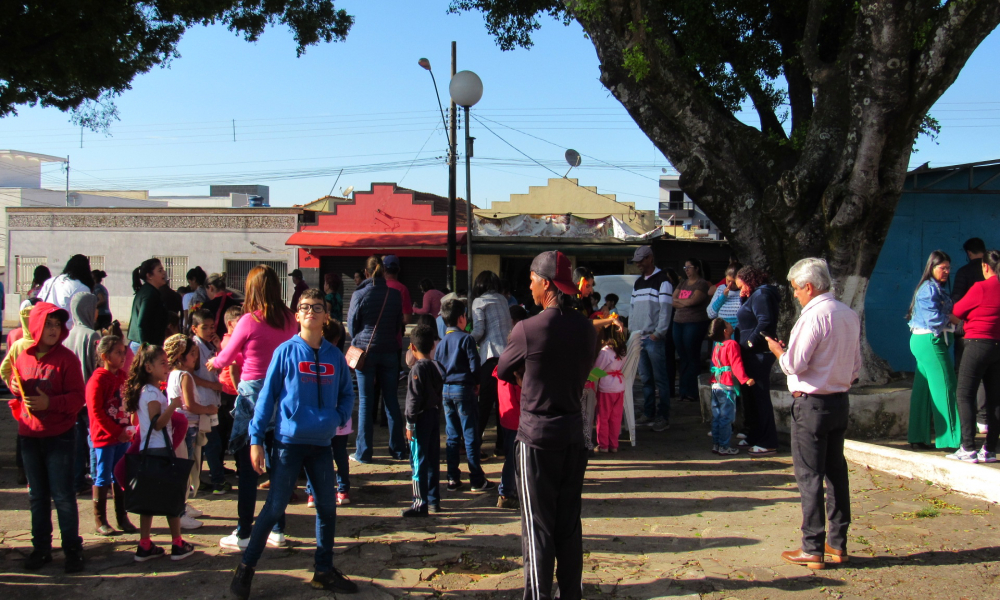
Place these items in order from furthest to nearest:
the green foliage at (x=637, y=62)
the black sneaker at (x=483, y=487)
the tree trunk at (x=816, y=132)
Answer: the green foliage at (x=637, y=62), the tree trunk at (x=816, y=132), the black sneaker at (x=483, y=487)

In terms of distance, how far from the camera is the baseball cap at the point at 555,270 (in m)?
3.69

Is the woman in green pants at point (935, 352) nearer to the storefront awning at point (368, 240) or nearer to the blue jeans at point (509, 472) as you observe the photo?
the blue jeans at point (509, 472)

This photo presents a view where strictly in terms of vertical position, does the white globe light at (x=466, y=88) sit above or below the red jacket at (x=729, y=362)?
above

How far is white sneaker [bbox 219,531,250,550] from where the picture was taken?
14.8 feet

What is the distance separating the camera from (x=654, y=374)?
7.98 meters

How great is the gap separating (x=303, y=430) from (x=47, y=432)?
1.63 meters

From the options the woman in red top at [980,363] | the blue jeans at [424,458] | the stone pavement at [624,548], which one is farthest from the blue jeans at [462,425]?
the woman in red top at [980,363]

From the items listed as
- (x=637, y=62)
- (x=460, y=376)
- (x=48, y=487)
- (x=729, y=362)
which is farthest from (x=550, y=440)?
(x=637, y=62)

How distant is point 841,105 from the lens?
762cm

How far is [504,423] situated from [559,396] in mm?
1931

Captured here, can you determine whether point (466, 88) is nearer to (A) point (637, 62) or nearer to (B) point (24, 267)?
(A) point (637, 62)

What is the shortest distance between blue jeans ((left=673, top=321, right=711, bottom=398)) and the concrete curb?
259 centimetres

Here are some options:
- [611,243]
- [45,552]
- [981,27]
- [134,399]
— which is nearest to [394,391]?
[134,399]

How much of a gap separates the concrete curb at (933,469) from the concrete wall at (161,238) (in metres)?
22.1
